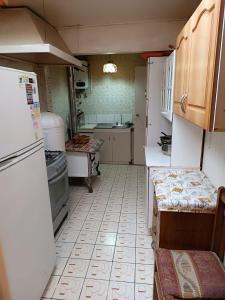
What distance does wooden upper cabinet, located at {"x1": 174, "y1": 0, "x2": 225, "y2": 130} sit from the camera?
880 mm

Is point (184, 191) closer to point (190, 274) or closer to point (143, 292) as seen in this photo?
point (190, 274)

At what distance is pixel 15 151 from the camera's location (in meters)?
1.20

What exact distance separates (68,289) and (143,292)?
0.57m

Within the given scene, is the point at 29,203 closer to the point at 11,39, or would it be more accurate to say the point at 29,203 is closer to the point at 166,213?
the point at 166,213

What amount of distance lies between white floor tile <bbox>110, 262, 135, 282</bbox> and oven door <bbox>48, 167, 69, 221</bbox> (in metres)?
0.77

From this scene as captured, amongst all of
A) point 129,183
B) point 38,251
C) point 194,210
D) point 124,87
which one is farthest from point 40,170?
point 124,87

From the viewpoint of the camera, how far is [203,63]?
3.35ft

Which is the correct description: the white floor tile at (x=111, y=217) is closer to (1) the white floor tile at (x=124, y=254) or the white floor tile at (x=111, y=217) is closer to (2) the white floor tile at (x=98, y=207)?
(2) the white floor tile at (x=98, y=207)

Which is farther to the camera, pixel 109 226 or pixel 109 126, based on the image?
pixel 109 126

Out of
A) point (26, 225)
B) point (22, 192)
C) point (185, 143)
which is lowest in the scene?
point (26, 225)

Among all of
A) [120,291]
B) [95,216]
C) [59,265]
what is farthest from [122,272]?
[95,216]

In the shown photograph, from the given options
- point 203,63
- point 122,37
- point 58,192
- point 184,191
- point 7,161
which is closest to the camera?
point 203,63

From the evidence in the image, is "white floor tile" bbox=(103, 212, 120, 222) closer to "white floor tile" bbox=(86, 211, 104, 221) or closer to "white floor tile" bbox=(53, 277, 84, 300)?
"white floor tile" bbox=(86, 211, 104, 221)

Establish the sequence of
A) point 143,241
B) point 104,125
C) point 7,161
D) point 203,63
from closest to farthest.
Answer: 1. point 203,63
2. point 7,161
3. point 143,241
4. point 104,125
